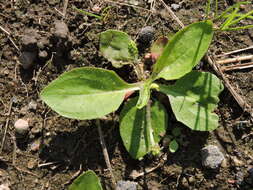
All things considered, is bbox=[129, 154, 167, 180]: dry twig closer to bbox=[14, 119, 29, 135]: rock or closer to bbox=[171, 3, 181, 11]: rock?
bbox=[14, 119, 29, 135]: rock

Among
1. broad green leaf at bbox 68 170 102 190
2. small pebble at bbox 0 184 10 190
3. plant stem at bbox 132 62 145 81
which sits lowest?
small pebble at bbox 0 184 10 190

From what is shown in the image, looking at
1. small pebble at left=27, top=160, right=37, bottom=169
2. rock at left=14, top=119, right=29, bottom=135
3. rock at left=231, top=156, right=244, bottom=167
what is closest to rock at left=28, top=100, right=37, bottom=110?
rock at left=14, top=119, right=29, bottom=135

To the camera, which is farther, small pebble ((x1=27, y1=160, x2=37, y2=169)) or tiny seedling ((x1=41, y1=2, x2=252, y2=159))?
small pebble ((x1=27, y1=160, x2=37, y2=169))

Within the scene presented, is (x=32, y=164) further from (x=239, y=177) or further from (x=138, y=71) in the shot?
(x=239, y=177)

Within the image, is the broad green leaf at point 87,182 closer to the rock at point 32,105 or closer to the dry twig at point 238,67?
the rock at point 32,105

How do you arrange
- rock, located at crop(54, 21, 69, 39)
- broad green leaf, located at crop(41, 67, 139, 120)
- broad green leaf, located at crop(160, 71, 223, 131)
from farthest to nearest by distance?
rock, located at crop(54, 21, 69, 39) → broad green leaf, located at crop(160, 71, 223, 131) → broad green leaf, located at crop(41, 67, 139, 120)

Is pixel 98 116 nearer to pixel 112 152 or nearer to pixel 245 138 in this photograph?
pixel 112 152

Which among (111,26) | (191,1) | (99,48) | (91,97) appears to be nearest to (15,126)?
(91,97)
